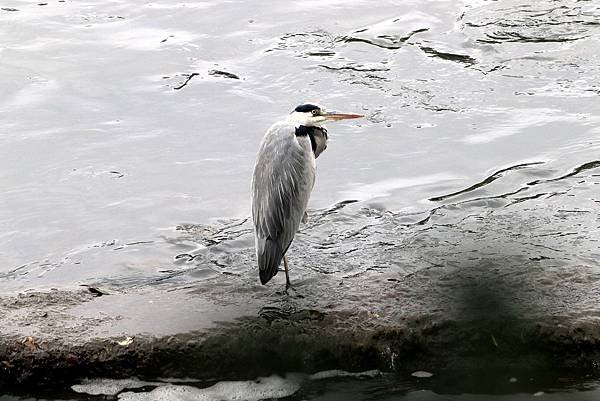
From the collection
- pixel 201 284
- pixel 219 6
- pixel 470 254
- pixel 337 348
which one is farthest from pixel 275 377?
pixel 219 6

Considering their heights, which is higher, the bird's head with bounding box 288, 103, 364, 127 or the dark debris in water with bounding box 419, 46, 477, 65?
the bird's head with bounding box 288, 103, 364, 127

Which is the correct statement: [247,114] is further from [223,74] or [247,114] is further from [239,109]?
[223,74]

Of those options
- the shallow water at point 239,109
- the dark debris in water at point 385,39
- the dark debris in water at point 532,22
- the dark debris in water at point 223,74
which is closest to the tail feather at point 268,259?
the shallow water at point 239,109

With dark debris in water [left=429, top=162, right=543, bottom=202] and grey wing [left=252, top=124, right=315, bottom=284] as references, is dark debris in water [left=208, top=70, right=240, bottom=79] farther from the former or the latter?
grey wing [left=252, top=124, right=315, bottom=284]

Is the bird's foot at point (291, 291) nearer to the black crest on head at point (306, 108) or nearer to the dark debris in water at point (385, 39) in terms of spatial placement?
the black crest on head at point (306, 108)

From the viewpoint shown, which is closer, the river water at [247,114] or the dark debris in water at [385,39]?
the river water at [247,114]

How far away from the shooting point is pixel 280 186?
6.05 metres

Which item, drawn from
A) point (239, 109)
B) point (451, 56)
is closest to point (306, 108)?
point (239, 109)

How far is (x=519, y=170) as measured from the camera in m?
7.89

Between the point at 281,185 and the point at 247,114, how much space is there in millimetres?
3248

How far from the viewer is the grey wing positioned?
5.83 m

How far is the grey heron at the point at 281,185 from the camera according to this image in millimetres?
5789

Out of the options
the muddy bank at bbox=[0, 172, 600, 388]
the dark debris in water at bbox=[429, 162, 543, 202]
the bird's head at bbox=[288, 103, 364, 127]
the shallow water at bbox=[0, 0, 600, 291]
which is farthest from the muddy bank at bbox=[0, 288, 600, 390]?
the dark debris in water at bbox=[429, 162, 543, 202]

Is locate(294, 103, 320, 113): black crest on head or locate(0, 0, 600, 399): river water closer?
locate(294, 103, 320, 113): black crest on head
